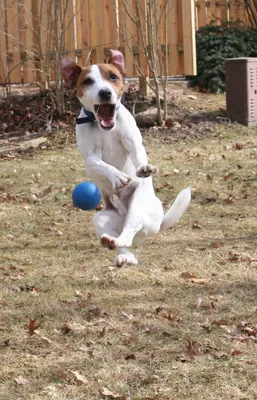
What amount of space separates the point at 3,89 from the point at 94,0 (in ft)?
6.61

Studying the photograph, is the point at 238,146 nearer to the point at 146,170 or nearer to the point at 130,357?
the point at 146,170

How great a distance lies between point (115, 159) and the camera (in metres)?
5.80

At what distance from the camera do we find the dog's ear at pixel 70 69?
5531 millimetres

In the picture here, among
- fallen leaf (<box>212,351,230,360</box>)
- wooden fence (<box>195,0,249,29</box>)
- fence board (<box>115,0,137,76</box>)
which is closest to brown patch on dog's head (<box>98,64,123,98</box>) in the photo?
fallen leaf (<box>212,351,230,360</box>)

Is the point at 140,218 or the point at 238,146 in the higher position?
the point at 140,218

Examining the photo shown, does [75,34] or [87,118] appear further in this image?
[75,34]

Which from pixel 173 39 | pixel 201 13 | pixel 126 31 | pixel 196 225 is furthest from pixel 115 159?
pixel 201 13

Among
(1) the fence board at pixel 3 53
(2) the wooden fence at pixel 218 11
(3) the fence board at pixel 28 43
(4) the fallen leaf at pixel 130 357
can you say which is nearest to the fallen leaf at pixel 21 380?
(4) the fallen leaf at pixel 130 357

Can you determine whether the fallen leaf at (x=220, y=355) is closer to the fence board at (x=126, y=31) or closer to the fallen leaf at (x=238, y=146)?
the fallen leaf at (x=238, y=146)

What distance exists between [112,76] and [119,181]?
0.68 metres

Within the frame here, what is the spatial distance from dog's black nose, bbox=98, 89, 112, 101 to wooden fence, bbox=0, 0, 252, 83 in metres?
7.06

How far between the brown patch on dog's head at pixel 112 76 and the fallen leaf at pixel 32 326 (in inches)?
62.4

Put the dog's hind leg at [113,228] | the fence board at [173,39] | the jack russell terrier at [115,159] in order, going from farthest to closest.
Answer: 1. the fence board at [173,39]
2. the dog's hind leg at [113,228]
3. the jack russell terrier at [115,159]

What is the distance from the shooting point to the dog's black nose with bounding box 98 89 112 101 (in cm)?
529
